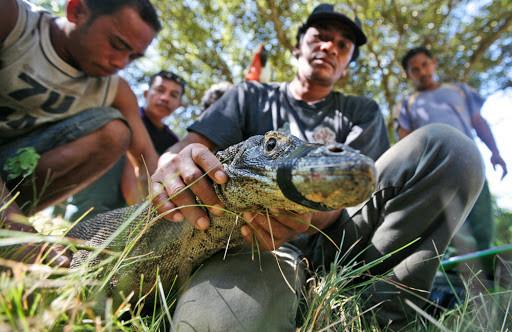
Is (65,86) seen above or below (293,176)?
above

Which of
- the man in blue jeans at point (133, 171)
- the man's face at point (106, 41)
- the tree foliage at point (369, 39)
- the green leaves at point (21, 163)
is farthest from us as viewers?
the tree foliage at point (369, 39)

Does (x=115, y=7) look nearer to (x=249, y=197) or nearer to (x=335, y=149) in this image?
(x=249, y=197)

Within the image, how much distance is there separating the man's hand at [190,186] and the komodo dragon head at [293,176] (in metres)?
0.07

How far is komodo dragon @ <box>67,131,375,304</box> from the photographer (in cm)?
120

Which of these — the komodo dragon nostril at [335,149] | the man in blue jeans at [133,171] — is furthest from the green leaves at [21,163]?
the komodo dragon nostril at [335,149]

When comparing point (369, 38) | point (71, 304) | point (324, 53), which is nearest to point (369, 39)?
point (369, 38)

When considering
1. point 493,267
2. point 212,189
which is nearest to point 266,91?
point 212,189

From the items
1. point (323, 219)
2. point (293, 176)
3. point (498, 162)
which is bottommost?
point (498, 162)

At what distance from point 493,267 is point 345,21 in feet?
7.95

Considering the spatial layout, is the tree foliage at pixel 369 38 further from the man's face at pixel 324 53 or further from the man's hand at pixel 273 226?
the man's hand at pixel 273 226

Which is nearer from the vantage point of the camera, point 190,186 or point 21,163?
Answer: point 190,186

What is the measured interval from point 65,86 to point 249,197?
7.85 ft

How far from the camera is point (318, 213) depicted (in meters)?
2.26

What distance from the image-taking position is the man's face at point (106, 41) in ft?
10.7
